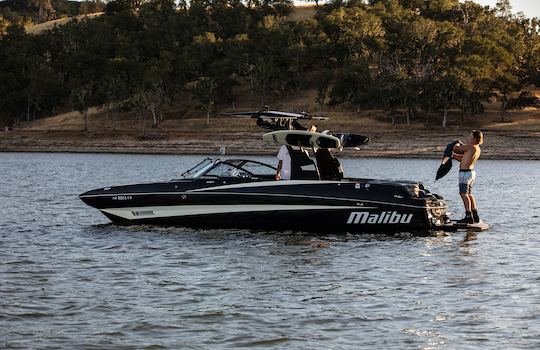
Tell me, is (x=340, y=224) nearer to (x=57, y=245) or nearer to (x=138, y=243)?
(x=138, y=243)

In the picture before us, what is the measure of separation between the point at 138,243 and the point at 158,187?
9.53 feet

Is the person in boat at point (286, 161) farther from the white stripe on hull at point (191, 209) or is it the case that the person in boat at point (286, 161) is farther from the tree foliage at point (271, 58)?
the tree foliage at point (271, 58)

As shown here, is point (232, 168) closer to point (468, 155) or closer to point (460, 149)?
point (460, 149)

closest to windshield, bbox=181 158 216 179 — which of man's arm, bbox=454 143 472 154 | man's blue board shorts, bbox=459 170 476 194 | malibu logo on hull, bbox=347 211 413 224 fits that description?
malibu logo on hull, bbox=347 211 413 224

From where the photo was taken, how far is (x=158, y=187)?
24.5 metres

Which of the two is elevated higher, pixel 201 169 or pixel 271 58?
pixel 271 58

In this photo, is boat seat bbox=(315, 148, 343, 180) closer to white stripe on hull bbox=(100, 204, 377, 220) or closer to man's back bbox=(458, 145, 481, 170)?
white stripe on hull bbox=(100, 204, 377, 220)

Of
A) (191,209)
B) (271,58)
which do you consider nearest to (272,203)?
(191,209)

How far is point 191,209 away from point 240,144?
211 ft

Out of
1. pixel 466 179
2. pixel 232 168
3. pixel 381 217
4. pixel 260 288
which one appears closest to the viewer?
pixel 260 288

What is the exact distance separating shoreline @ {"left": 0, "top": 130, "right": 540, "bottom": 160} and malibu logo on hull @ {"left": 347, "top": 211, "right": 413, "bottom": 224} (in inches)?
2172

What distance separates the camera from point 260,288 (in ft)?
53.1

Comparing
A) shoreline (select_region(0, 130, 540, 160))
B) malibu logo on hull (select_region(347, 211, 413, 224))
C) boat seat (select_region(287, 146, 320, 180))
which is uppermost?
boat seat (select_region(287, 146, 320, 180))

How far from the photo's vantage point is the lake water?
12.6m
